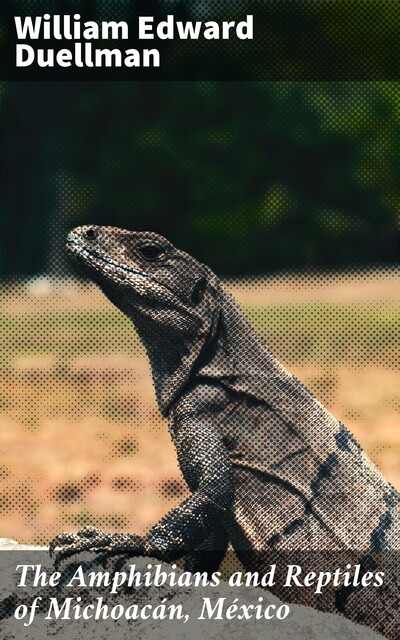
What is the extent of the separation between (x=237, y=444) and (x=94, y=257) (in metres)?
1.41

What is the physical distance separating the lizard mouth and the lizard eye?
112mm

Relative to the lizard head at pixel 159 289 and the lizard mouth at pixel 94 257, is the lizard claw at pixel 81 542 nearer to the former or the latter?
the lizard head at pixel 159 289

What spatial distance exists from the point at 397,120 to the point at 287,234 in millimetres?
7319

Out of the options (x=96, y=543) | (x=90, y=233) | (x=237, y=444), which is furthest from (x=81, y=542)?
(x=90, y=233)

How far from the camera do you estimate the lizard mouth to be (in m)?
7.39

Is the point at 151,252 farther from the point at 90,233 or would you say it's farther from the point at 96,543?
the point at 96,543

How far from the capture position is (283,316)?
25.0 metres

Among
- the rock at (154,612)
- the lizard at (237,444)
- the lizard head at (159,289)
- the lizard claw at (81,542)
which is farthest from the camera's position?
the lizard head at (159,289)

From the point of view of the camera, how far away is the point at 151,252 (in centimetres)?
745

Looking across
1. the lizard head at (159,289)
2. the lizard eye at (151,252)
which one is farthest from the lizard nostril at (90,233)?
the lizard eye at (151,252)

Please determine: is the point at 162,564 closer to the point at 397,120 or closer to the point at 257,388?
the point at 257,388

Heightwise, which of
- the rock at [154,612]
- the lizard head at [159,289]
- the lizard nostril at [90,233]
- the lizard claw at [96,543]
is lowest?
the rock at [154,612]

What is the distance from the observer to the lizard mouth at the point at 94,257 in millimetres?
7395

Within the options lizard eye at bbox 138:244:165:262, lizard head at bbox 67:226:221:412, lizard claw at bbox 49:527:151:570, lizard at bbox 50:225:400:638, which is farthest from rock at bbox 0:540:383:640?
lizard eye at bbox 138:244:165:262
